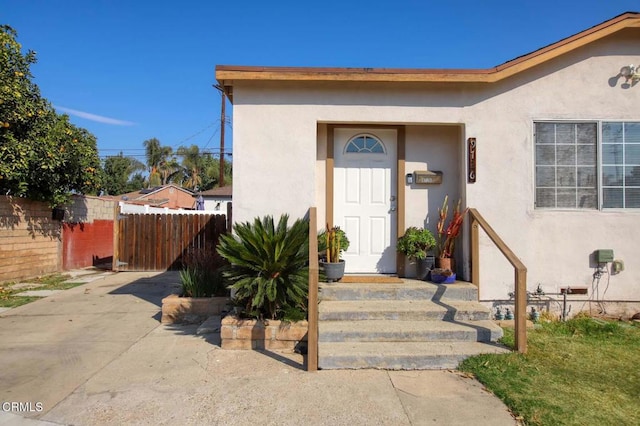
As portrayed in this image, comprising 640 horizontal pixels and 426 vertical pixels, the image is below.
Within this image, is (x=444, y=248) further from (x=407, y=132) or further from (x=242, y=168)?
(x=242, y=168)

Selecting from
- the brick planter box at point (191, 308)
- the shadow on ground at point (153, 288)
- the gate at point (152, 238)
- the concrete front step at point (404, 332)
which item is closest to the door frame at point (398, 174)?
the concrete front step at point (404, 332)

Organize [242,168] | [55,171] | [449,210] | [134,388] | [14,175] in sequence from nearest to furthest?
1. [134,388]
2. [242,168]
3. [449,210]
4. [14,175]
5. [55,171]

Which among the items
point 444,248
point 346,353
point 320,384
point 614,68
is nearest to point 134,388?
point 320,384

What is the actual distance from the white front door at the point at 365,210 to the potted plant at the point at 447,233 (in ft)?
2.44

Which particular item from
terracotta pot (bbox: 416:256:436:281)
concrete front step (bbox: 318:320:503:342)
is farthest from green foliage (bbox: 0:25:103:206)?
terracotta pot (bbox: 416:256:436:281)

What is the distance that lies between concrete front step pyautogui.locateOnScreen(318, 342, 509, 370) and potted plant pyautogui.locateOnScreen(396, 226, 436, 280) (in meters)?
1.78

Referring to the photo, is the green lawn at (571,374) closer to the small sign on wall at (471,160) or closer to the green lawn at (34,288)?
the small sign on wall at (471,160)

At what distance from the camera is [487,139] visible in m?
6.41

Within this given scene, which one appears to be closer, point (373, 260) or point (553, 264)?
point (553, 264)

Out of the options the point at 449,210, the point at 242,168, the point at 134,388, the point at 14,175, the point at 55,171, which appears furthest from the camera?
the point at 55,171

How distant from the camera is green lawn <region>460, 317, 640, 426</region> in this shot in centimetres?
359

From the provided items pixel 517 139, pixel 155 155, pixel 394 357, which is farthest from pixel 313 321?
pixel 155 155

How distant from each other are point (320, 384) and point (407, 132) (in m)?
4.33

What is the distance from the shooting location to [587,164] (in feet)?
21.4
